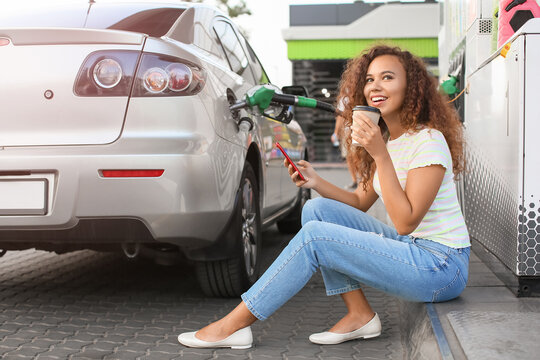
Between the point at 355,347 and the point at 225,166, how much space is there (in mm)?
1108

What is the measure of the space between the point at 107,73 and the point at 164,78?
0.89 feet

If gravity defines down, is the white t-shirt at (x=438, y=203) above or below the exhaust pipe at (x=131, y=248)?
above

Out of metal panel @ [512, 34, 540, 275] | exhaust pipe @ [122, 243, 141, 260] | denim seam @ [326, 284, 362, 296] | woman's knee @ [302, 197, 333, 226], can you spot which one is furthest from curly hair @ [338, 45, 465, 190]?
exhaust pipe @ [122, 243, 141, 260]

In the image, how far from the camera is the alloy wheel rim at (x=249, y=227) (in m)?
4.11

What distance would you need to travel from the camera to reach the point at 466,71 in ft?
17.4

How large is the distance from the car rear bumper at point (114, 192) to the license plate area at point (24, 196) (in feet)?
0.07

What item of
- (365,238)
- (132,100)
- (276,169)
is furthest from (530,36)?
(276,169)

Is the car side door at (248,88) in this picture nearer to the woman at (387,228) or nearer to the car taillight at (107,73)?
the car taillight at (107,73)

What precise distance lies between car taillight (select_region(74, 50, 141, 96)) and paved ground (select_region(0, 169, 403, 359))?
1.17m

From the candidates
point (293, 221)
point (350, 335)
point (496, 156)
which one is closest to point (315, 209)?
point (350, 335)

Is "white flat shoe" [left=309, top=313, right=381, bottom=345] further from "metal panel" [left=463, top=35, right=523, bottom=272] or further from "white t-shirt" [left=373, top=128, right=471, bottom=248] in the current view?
"metal panel" [left=463, top=35, right=523, bottom=272]

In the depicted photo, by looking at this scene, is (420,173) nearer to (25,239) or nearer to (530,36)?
(530,36)

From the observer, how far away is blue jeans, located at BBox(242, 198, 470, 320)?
9.54 ft

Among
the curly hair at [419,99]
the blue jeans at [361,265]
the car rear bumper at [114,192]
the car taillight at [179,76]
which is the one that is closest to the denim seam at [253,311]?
the blue jeans at [361,265]
